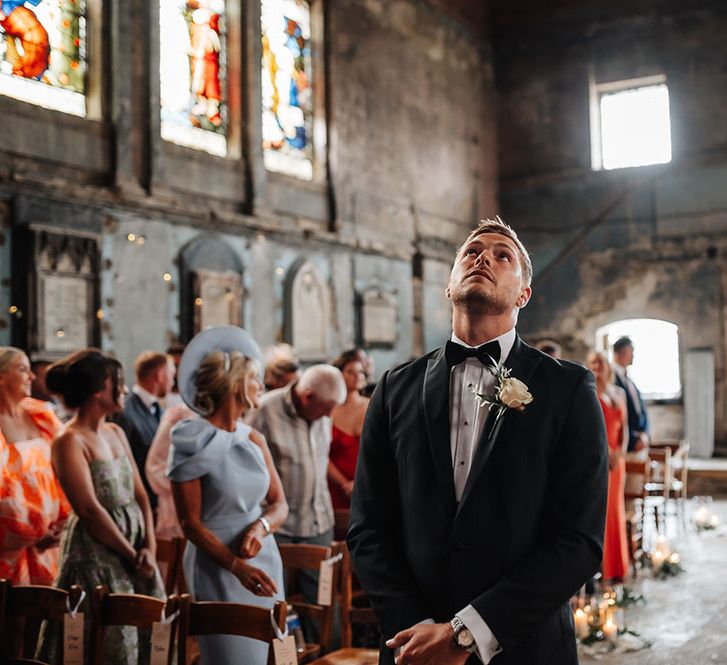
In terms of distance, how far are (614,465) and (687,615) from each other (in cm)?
130

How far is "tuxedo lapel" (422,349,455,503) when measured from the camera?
218cm

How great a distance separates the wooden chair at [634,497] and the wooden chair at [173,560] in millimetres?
4674

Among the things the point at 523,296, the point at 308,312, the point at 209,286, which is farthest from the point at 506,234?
the point at 308,312

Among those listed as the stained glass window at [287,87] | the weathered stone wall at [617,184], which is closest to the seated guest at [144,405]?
the stained glass window at [287,87]

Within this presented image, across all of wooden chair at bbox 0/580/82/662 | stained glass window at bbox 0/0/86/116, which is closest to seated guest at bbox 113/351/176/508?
wooden chair at bbox 0/580/82/662

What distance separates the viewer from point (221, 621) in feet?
9.71

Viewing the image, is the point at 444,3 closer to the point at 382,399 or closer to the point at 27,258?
the point at 27,258

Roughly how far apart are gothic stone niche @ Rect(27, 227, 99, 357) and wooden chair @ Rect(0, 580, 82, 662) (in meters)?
5.00

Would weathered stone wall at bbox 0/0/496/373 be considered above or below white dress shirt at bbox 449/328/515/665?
above

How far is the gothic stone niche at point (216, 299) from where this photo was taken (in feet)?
32.6

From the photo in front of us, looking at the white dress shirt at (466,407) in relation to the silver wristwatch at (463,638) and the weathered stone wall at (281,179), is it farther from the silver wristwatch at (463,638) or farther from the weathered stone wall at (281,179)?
the weathered stone wall at (281,179)

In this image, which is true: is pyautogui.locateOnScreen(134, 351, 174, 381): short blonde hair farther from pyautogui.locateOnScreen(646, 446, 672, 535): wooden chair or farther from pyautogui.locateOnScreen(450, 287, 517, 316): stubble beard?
pyautogui.locateOnScreen(646, 446, 672, 535): wooden chair

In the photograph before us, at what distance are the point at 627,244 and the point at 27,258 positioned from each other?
1033 cm

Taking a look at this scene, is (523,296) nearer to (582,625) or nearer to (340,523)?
(340,523)
